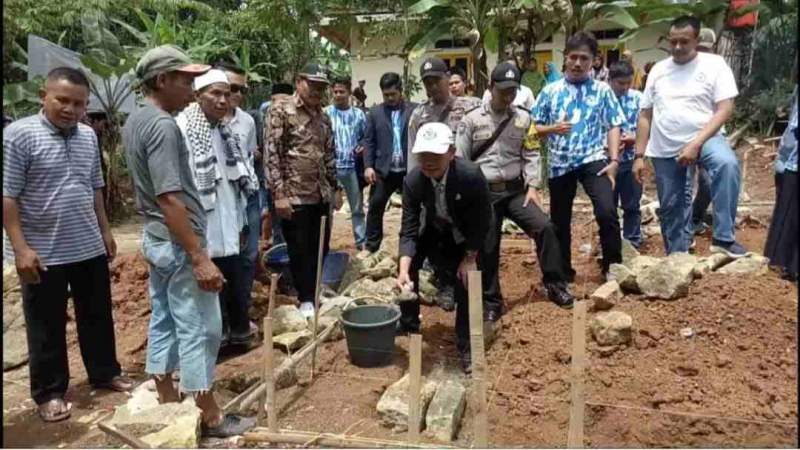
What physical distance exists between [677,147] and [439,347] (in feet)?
6.86

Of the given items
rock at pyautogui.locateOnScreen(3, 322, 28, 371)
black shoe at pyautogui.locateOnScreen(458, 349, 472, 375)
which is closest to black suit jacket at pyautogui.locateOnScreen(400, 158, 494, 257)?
black shoe at pyautogui.locateOnScreen(458, 349, 472, 375)

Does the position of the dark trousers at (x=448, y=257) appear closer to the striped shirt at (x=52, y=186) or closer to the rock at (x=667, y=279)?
the rock at (x=667, y=279)

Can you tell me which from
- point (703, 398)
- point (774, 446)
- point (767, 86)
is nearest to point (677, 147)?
point (703, 398)

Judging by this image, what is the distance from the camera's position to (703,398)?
335 cm

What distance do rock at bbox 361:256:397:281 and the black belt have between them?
1.43 metres

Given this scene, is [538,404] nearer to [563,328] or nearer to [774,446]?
[563,328]

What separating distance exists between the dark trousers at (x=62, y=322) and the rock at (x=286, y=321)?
3.42 feet

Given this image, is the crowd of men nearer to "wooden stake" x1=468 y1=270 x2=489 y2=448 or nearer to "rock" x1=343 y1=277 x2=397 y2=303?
"rock" x1=343 y1=277 x2=397 y2=303

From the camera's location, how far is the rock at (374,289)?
497cm

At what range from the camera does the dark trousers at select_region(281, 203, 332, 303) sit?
15.8ft

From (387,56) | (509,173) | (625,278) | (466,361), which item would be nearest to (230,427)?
(466,361)

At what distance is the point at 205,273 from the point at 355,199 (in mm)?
Result: 3816

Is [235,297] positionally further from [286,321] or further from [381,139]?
[381,139]

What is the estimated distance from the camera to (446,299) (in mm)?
A: 5145
